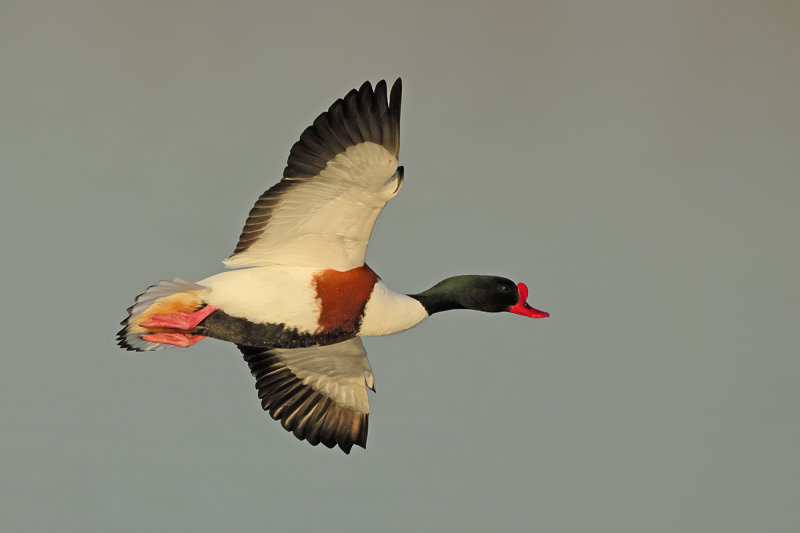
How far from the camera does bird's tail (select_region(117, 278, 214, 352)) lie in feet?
10.1

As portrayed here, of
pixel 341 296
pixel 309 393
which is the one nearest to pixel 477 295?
pixel 341 296

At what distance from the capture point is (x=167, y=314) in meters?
3.11

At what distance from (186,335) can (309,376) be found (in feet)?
2.13

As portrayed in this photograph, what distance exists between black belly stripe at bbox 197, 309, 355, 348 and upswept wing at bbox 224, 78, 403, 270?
18 cm

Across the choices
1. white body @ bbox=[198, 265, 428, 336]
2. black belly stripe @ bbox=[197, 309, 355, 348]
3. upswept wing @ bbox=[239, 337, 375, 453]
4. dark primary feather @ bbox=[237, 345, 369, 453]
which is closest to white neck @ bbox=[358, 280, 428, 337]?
white body @ bbox=[198, 265, 428, 336]

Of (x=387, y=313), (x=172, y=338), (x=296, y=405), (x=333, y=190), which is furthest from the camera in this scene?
(x=296, y=405)

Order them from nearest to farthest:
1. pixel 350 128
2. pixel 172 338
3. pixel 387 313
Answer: pixel 350 128 → pixel 172 338 → pixel 387 313

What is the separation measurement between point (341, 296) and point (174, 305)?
18.2 inches

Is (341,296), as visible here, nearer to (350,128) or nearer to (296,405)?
(350,128)

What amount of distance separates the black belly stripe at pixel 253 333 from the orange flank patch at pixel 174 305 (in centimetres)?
6

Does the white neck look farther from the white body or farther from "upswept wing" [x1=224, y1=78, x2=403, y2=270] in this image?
"upswept wing" [x1=224, y1=78, x2=403, y2=270]

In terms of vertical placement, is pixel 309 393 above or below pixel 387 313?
below

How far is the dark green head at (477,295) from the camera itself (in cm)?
347

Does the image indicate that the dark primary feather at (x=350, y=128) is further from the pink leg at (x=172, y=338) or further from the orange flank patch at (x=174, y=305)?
the pink leg at (x=172, y=338)
